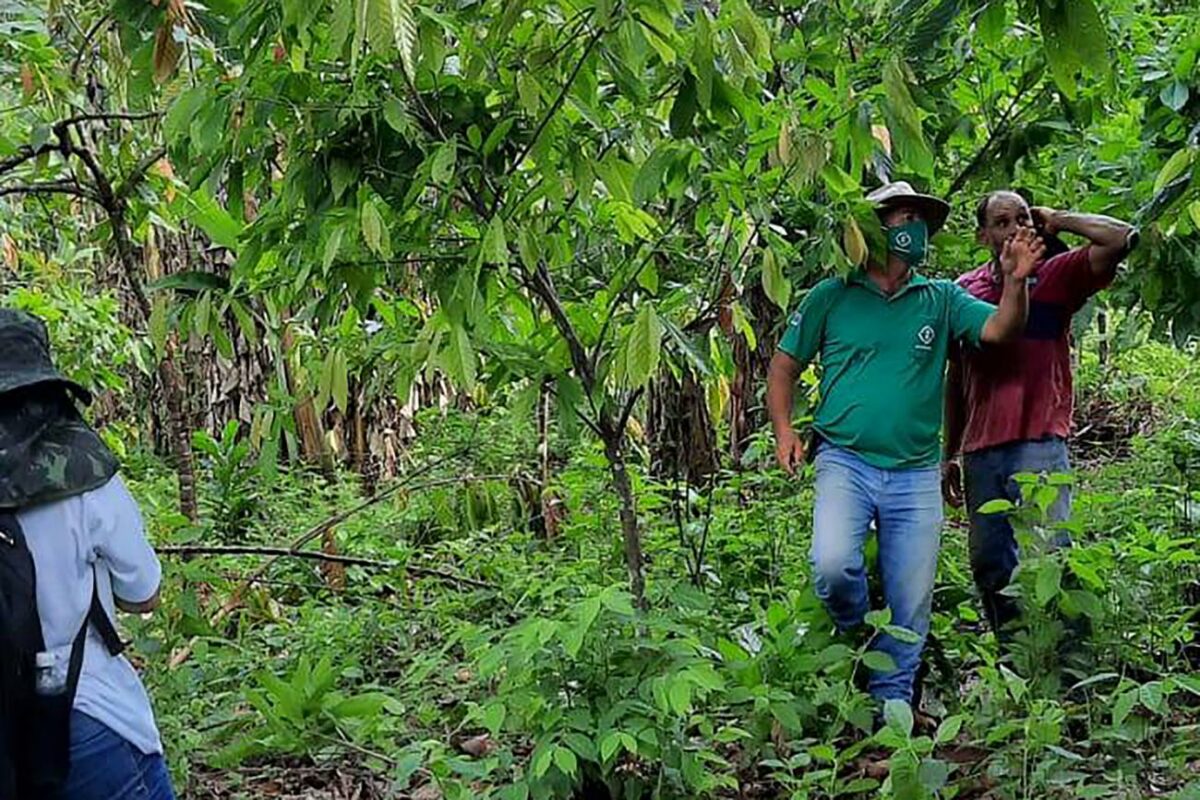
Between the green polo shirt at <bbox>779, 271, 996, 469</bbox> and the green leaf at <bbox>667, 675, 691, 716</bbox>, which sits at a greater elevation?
the green polo shirt at <bbox>779, 271, 996, 469</bbox>

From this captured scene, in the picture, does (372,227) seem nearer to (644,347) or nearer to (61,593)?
(644,347)

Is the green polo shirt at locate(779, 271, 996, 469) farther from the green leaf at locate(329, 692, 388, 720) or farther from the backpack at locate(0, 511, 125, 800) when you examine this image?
the backpack at locate(0, 511, 125, 800)

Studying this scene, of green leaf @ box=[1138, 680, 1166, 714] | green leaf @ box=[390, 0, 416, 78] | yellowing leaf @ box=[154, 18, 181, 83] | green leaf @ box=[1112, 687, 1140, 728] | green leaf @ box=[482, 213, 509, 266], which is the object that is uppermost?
yellowing leaf @ box=[154, 18, 181, 83]

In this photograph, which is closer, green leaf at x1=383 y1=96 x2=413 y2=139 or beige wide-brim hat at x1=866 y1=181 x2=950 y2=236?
green leaf at x1=383 y1=96 x2=413 y2=139

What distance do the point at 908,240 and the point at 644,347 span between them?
3.91 ft

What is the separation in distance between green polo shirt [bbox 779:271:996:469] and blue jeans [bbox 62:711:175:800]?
7.47ft

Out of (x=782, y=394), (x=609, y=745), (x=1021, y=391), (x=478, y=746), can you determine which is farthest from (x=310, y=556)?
(x=1021, y=391)

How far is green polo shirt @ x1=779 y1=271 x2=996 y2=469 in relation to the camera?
3932 millimetres

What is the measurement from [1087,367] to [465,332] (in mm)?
10392

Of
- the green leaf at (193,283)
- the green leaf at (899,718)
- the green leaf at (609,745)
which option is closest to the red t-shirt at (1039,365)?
the green leaf at (899,718)

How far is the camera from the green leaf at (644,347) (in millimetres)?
3238

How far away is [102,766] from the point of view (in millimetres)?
2637

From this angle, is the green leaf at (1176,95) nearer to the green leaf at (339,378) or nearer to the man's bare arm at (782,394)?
the man's bare arm at (782,394)

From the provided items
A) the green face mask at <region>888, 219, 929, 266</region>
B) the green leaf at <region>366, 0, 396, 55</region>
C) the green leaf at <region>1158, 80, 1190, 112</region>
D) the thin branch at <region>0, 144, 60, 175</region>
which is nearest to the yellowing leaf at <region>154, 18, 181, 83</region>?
the thin branch at <region>0, 144, 60, 175</region>
